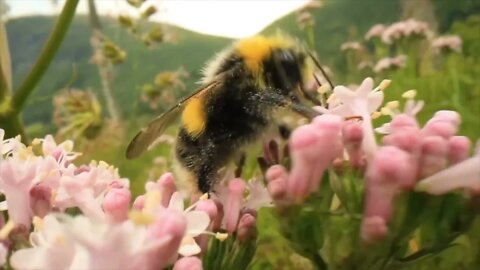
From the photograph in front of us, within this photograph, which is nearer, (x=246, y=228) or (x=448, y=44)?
(x=246, y=228)

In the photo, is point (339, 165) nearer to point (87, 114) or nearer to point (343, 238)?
point (343, 238)

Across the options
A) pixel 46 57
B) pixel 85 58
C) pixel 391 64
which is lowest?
pixel 391 64

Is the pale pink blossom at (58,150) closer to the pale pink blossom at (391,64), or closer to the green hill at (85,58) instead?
the pale pink blossom at (391,64)

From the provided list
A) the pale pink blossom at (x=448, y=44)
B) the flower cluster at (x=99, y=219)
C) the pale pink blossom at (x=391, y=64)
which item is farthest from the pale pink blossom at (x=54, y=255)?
the pale pink blossom at (x=448, y=44)

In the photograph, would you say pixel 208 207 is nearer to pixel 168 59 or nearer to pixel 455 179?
pixel 455 179

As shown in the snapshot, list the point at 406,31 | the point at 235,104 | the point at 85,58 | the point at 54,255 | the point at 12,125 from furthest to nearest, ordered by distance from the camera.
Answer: the point at 85,58
the point at 406,31
the point at 12,125
the point at 235,104
the point at 54,255

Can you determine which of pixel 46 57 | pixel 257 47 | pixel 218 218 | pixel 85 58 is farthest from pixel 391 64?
pixel 218 218

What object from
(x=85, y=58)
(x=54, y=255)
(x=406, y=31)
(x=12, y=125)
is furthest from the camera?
(x=85, y=58)
